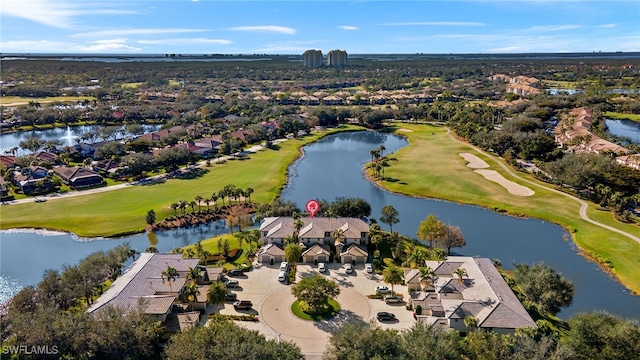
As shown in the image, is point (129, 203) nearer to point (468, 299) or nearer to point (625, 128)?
point (468, 299)

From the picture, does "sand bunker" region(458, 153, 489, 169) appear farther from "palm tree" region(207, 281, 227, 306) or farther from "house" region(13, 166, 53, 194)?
"house" region(13, 166, 53, 194)

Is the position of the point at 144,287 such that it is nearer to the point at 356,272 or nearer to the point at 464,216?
the point at 356,272

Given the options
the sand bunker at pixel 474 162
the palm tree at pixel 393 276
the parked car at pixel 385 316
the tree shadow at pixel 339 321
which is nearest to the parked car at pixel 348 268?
the palm tree at pixel 393 276

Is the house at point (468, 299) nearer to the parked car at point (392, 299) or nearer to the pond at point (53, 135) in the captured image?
the parked car at point (392, 299)

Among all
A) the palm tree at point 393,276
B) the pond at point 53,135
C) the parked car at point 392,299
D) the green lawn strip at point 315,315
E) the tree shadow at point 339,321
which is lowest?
the tree shadow at point 339,321

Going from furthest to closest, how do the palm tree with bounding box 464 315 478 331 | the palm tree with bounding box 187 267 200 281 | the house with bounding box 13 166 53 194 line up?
the house with bounding box 13 166 53 194, the palm tree with bounding box 187 267 200 281, the palm tree with bounding box 464 315 478 331

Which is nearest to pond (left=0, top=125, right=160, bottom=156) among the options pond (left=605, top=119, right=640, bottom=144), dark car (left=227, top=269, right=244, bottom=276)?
dark car (left=227, top=269, right=244, bottom=276)
